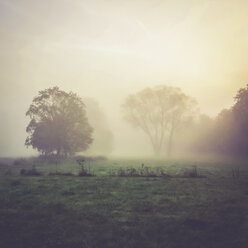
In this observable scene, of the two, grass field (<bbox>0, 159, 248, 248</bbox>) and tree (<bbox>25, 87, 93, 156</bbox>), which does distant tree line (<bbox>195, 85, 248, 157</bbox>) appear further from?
grass field (<bbox>0, 159, 248, 248</bbox>)

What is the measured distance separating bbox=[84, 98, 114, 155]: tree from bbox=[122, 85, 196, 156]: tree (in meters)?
9.46

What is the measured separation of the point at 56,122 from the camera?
4569 centimetres

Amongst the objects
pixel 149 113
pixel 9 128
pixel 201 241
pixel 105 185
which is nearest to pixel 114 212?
pixel 201 241

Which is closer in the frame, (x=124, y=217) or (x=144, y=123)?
(x=124, y=217)

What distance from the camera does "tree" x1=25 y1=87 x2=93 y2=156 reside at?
45.1m

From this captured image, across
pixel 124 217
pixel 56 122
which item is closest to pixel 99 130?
pixel 56 122

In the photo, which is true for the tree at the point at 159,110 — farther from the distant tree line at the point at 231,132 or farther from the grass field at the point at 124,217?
the grass field at the point at 124,217

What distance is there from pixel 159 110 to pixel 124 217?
195 feet

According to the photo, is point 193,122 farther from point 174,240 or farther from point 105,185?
point 174,240

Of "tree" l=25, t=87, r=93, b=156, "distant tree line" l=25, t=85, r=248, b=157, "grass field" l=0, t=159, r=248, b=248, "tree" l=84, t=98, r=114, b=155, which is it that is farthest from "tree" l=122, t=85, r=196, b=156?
"grass field" l=0, t=159, r=248, b=248

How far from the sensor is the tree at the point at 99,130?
7050cm

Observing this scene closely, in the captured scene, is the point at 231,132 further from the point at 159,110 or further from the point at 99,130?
the point at 99,130

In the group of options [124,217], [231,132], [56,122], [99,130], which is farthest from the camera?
[99,130]

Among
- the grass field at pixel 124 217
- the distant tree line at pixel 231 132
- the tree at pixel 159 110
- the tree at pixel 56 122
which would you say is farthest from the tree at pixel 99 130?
the grass field at pixel 124 217
